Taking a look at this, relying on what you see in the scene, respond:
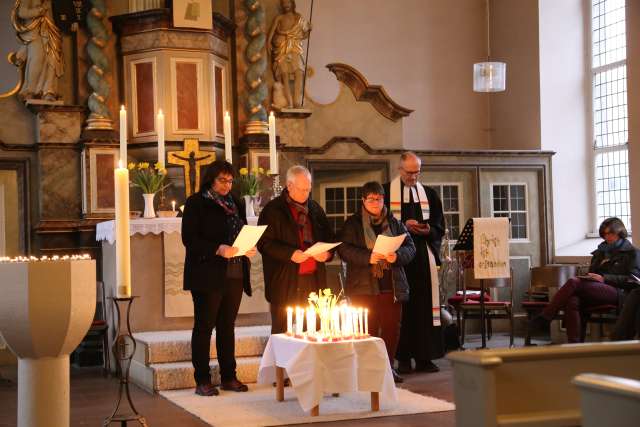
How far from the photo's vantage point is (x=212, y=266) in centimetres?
642

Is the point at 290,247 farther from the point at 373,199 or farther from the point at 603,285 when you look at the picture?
the point at 603,285

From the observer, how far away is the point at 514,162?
1198 centimetres

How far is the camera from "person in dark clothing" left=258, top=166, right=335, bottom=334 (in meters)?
6.46

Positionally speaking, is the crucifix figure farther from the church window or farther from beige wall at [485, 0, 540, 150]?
the church window

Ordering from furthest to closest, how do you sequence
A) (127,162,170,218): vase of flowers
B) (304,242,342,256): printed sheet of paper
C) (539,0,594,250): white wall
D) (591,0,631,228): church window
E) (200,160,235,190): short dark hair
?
1. (539,0,594,250): white wall
2. (591,0,631,228): church window
3. (127,162,170,218): vase of flowers
4. (200,160,235,190): short dark hair
5. (304,242,342,256): printed sheet of paper

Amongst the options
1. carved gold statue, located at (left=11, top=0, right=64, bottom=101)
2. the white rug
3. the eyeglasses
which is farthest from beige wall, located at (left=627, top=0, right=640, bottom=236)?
carved gold statue, located at (left=11, top=0, right=64, bottom=101)

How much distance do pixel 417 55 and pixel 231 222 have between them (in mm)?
7138

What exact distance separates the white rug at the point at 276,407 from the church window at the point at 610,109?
6613 millimetres

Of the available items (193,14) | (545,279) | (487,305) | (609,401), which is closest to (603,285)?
(545,279)

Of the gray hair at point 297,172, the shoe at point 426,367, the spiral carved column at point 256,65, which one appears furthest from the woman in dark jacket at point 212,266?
the spiral carved column at point 256,65

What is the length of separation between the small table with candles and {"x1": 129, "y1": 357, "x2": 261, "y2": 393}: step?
3.85 ft

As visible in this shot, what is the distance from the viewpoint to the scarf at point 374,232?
6863 millimetres

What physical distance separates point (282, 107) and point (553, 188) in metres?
3.91

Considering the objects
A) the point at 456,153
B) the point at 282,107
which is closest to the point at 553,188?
the point at 456,153
